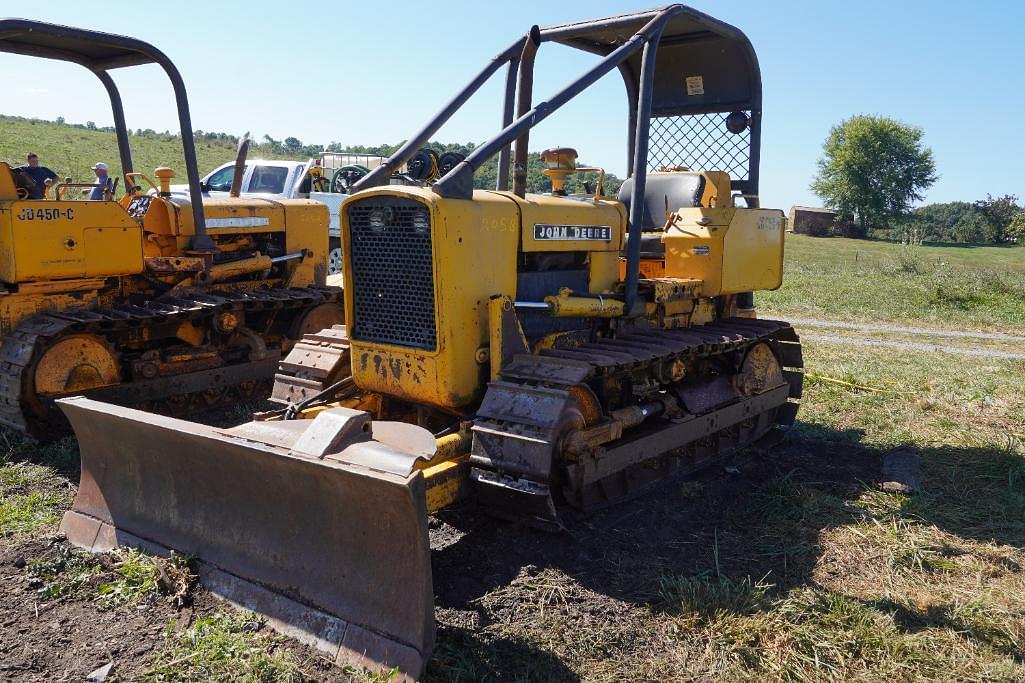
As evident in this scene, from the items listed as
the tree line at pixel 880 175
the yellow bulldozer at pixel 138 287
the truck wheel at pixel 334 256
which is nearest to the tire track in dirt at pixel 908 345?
the yellow bulldozer at pixel 138 287

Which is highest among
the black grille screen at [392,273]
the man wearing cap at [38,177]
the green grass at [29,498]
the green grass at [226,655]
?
the man wearing cap at [38,177]

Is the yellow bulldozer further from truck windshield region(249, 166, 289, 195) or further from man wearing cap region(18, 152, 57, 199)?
truck windshield region(249, 166, 289, 195)

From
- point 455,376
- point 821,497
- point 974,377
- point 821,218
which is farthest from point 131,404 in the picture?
point 821,218

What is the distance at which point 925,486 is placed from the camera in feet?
21.3

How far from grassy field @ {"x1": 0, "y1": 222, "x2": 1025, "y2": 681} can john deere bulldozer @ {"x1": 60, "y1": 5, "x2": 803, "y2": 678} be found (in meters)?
0.22

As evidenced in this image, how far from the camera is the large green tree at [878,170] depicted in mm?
74750

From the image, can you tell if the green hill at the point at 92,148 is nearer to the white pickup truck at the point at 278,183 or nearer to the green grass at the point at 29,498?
the white pickup truck at the point at 278,183

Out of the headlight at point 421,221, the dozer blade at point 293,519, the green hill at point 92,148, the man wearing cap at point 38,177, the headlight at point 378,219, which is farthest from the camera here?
the green hill at point 92,148

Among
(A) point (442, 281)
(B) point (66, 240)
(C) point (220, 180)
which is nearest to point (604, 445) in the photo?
(A) point (442, 281)

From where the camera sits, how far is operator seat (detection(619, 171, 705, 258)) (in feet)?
23.9

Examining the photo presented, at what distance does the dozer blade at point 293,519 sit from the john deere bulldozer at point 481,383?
1 cm

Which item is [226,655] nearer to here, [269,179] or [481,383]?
[481,383]

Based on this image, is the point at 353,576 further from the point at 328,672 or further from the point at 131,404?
the point at 131,404

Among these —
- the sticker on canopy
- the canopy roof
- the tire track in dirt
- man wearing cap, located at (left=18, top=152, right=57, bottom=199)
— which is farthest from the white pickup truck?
the canopy roof
